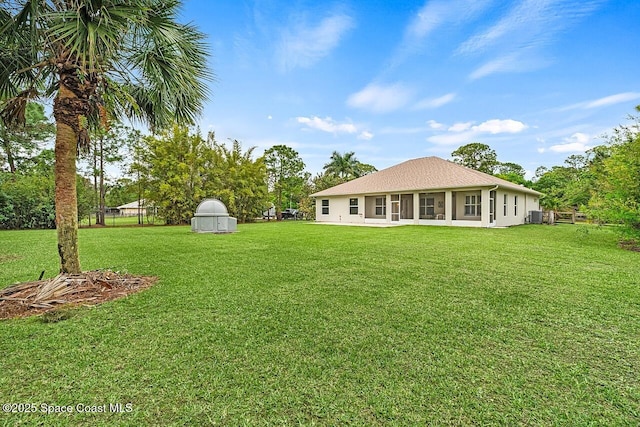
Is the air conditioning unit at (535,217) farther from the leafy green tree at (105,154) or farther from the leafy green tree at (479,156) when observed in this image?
the leafy green tree at (105,154)

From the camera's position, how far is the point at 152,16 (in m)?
4.30

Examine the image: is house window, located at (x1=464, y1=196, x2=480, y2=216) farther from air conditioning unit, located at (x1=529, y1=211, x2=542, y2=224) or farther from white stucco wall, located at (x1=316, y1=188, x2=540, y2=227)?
air conditioning unit, located at (x1=529, y1=211, x2=542, y2=224)

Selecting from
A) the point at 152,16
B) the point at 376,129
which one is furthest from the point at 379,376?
the point at 376,129

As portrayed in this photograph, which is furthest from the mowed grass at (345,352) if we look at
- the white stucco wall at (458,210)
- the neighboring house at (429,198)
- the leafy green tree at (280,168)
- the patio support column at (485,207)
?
the leafy green tree at (280,168)

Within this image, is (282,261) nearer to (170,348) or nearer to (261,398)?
(170,348)

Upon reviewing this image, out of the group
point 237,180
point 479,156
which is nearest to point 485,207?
point 237,180

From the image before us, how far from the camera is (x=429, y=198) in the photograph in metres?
19.0

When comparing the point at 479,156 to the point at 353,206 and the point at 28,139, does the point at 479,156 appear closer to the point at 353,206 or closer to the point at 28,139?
the point at 353,206

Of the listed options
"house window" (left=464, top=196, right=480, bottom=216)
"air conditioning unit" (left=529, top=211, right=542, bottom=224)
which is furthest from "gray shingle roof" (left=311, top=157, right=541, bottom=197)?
"air conditioning unit" (left=529, top=211, right=542, bottom=224)

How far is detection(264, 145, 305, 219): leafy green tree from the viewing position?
28.0 m

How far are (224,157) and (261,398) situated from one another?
74.6 feet

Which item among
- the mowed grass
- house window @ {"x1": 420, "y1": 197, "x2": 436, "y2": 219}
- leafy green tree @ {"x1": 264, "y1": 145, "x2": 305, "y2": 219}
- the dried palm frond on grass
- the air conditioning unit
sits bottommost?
the mowed grass

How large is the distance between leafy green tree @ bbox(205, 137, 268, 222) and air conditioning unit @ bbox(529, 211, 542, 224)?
19928 mm

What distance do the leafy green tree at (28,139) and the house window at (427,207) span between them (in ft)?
81.6
